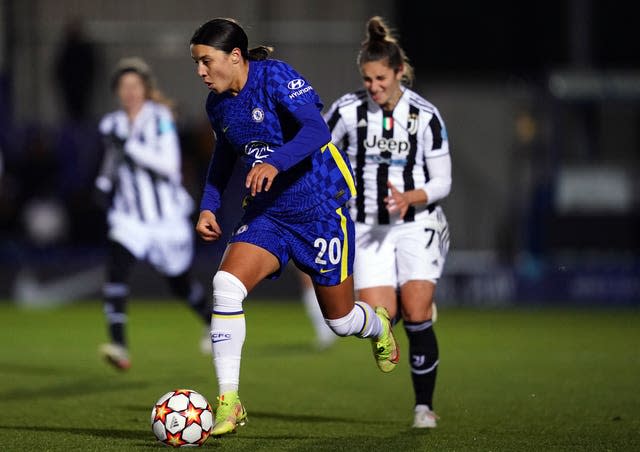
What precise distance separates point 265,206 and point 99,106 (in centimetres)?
1533

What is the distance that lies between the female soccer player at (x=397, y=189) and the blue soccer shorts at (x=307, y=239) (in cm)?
67

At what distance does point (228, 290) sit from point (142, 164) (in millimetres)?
4119

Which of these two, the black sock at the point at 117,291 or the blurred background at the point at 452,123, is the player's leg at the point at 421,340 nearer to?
the black sock at the point at 117,291

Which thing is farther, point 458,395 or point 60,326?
point 60,326

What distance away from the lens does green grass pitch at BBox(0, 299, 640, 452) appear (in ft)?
21.9

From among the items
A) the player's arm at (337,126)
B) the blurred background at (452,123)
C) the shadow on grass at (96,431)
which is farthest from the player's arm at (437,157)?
the blurred background at (452,123)

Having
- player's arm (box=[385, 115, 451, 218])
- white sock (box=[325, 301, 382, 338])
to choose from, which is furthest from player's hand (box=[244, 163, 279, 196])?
player's arm (box=[385, 115, 451, 218])

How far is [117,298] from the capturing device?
9914 millimetres

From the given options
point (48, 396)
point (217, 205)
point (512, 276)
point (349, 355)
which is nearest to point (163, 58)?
point (512, 276)

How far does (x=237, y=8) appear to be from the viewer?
21.7 metres

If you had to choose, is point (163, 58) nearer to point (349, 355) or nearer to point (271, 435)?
point (349, 355)

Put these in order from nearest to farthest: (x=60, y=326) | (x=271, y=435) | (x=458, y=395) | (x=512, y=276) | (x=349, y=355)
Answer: (x=271, y=435), (x=458, y=395), (x=349, y=355), (x=60, y=326), (x=512, y=276)

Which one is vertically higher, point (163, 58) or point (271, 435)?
point (163, 58)

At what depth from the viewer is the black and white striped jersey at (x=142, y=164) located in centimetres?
1019
